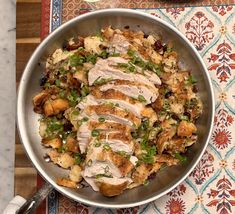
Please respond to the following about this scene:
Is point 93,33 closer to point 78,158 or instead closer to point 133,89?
point 133,89

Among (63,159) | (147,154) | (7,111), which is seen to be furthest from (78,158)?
(7,111)

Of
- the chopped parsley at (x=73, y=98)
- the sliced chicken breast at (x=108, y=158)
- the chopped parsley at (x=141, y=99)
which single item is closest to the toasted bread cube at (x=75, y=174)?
the sliced chicken breast at (x=108, y=158)

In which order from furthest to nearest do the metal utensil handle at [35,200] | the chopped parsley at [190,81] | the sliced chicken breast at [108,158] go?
the chopped parsley at [190,81] → the metal utensil handle at [35,200] → the sliced chicken breast at [108,158]

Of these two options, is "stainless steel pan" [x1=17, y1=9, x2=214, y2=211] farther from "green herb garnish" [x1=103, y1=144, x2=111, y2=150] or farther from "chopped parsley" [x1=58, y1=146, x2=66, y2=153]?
"green herb garnish" [x1=103, y1=144, x2=111, y2=150]

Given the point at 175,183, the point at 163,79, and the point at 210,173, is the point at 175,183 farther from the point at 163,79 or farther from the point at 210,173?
the point at 163,79

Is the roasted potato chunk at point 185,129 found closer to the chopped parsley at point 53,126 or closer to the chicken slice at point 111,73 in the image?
the chicken slice at point 111,73

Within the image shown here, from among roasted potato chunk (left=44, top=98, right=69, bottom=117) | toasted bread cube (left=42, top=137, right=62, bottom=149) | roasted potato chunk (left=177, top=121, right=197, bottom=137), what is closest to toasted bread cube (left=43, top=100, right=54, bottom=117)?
roasted potato chunk (left=44, top=98, right=69, bottom=117)

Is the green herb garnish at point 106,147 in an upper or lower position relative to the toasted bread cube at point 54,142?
upper

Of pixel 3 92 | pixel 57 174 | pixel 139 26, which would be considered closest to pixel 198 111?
pixel 139 26
